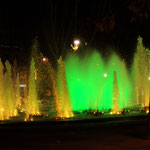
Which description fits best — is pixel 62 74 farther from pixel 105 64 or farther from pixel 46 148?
pixel 105 64

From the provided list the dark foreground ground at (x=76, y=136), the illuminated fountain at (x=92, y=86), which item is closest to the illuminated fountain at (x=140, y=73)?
the illuminated fountain at (x=92, y=86)

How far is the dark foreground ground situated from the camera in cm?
938

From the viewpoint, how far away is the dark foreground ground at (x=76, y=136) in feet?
30.8

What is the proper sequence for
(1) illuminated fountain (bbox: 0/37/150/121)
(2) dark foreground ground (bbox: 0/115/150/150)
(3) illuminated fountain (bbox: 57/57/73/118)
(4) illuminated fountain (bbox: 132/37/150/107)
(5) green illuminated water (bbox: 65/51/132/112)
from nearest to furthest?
(2) dark foreground ground (bbox: 0/115/150/150) → (3) illuminated fountain (bbox: 57/57/73/118) → (1) illuminated fountain (bbox: 0/37/150/121) → (5) green illuminated water (bbox: 65/51/132/112) → (4) illuminated fountain (bbox: 132/37/150/107)

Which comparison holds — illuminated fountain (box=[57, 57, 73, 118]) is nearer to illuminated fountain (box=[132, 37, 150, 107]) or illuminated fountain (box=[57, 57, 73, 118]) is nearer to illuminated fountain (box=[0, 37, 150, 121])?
illuminated fountain (box=[0, 37, 150, 121])

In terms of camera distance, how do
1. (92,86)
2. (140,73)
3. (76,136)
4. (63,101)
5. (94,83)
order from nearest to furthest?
1. (76,136)
2. (63,101)
3. (92,86)
4. (94,83)
5. (140,73)

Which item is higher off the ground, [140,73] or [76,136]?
[140,73]

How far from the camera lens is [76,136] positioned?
11023 mm

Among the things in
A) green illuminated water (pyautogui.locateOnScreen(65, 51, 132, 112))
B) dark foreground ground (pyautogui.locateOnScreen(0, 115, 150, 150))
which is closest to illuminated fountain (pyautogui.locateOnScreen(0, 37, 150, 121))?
green illuminated water (pyautogui.locateOnScreen(65, 51, 132, 112))

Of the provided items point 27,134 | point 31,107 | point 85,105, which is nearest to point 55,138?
point 27,134

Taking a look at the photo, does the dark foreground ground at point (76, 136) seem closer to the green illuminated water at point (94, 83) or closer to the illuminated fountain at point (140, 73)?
the green illuminated water at point (94, 83)

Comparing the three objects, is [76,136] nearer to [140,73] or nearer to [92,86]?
[92,86]

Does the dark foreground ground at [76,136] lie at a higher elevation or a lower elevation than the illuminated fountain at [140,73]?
lower

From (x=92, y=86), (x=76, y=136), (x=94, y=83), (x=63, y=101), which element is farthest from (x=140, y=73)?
(x=76, y=136)
